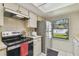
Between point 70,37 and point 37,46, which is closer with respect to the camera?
point 70,37

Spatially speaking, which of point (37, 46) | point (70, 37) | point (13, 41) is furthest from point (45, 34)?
point (13, 41)

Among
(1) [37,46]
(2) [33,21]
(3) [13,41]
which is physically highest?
(2) [33,21]

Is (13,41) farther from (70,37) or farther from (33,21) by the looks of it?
(70,37)

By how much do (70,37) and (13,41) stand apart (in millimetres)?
950

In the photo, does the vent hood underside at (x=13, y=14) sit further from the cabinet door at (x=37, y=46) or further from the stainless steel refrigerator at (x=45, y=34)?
the cabinet door at (x=37, y=46)

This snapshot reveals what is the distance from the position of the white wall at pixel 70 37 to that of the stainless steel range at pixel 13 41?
1.99ft

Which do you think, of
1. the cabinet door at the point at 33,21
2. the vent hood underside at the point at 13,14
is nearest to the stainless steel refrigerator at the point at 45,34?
the cabinet door at the point at 33,21

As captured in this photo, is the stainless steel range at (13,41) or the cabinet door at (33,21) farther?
the cabinet door at (33,21)

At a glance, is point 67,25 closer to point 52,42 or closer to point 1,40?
point 52,42

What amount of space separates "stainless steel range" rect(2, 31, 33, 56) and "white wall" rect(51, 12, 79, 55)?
0.61 m

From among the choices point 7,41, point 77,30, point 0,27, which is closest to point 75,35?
point 77,30

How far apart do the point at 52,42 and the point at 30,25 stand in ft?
1.80

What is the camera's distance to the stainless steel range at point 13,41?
1.24 metres

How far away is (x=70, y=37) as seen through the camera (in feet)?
4.41
